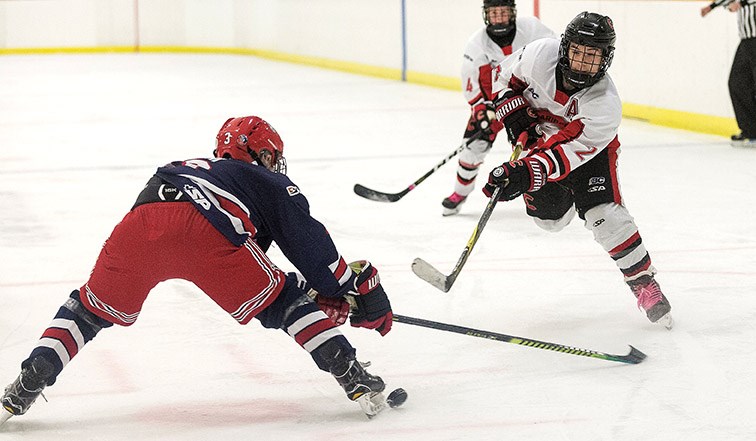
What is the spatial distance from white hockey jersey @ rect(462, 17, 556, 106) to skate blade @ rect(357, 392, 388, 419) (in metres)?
2.29

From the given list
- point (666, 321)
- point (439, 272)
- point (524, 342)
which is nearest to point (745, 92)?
point (666, 321)

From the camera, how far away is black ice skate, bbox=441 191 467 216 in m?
4.48

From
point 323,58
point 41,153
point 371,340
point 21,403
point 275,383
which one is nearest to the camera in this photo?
point 21,403

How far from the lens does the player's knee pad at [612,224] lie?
2918mm

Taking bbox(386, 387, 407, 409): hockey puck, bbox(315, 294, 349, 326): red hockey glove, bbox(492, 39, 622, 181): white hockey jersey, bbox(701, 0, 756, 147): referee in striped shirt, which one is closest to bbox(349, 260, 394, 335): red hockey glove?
bbox(315, 294, 349, 326): red hockey glove

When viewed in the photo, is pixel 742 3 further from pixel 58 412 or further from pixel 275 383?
pixel 58 412

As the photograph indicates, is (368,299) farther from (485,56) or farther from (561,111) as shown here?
(485,56)

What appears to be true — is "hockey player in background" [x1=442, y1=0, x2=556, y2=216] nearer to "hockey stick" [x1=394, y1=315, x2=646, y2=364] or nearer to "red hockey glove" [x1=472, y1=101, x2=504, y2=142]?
"red hockey glove" [x1=472, y1=101, x2=504, y2=142]

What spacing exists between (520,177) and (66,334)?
114 centimetres

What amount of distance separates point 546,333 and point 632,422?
2.21ft

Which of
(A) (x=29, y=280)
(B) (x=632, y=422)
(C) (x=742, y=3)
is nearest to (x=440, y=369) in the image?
(B) (x=632, y=422)

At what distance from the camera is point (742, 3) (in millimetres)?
5887

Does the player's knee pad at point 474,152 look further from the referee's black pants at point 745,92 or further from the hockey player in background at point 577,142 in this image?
the referee's black pants at point 745,92

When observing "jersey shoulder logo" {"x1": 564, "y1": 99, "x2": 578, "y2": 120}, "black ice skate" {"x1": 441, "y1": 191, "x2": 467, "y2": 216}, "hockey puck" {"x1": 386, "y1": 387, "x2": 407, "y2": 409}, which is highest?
"jersey shoulder logo" {"x1": 564, "y1": 99, "x2": 578, "y2": 120}
